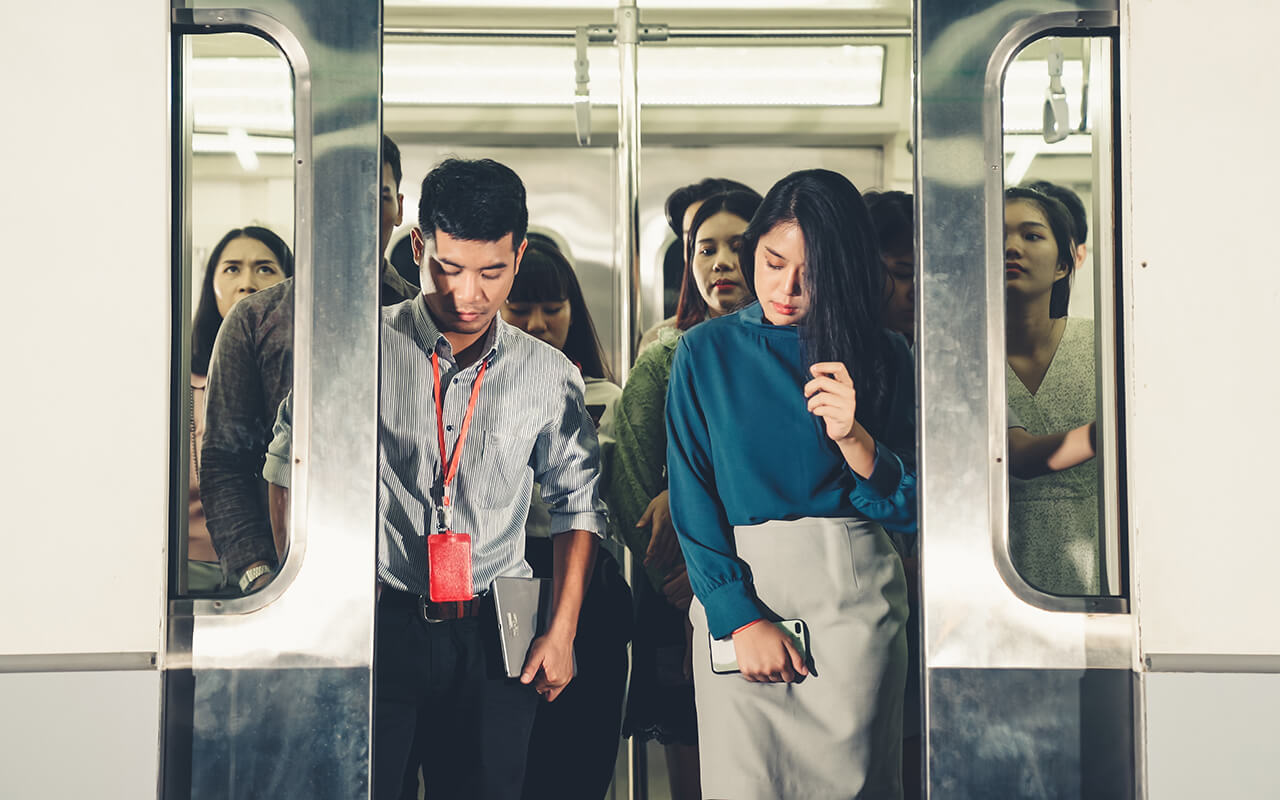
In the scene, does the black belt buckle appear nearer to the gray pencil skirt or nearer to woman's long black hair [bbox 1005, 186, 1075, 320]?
the gray pencil skirt

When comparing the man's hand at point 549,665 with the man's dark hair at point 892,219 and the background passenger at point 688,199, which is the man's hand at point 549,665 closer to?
the background passenger at point 688,199

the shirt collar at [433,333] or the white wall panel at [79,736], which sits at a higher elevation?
the shirt collar at [433,333]

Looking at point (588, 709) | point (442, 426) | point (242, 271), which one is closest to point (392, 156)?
point (242, 271)

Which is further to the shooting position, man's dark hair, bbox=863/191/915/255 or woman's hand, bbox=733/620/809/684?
man's dark hair, bbox=863/191/915/255

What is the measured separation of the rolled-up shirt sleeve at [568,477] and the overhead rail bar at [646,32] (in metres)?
1.10

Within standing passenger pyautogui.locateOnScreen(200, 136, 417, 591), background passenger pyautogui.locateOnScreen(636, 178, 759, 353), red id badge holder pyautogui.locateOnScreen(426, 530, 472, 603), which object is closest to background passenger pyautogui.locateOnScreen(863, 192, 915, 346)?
background passenger pyautogui.locateOnScreen(636, 178, 759, 353)

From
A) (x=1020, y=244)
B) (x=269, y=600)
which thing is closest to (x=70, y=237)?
(x=269, y=600)

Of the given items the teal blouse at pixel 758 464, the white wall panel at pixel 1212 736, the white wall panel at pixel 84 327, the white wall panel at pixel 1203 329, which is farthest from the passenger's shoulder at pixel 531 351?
the white wall panel at pixel 1212 736

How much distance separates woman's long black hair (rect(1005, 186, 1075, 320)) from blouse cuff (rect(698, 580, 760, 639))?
89cm

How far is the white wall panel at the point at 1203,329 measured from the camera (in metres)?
2.03

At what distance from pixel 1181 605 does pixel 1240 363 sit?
459 millimetres

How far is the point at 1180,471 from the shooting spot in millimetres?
2043

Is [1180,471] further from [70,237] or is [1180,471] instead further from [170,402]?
[70,237]

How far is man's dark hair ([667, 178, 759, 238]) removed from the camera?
3076 millimetres
